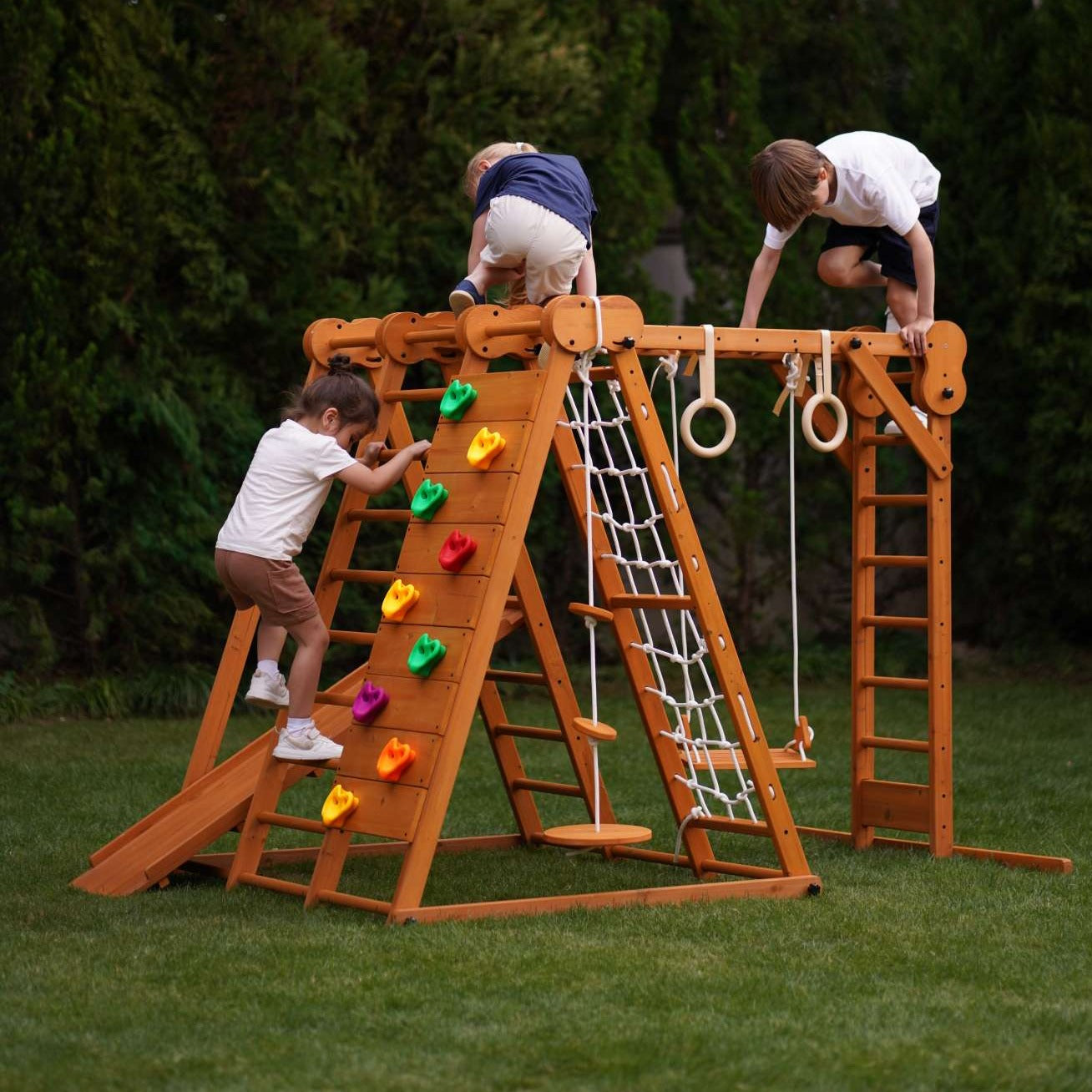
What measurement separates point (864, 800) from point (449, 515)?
202 centimetres

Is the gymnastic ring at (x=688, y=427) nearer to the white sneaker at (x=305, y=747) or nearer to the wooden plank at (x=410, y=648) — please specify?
the wooden plank at (x=410, y=648)

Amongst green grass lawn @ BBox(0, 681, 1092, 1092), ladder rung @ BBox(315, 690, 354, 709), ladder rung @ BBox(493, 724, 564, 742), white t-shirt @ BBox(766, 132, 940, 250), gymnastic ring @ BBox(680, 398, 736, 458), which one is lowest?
green grass lawn @ BBox(0, 681, 1092, 1092)

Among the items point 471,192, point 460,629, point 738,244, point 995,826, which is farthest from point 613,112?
point 460,629

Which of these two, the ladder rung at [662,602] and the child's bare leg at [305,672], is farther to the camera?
the child's bare leg at [305,672]

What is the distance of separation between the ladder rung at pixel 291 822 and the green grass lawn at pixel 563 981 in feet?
0.71

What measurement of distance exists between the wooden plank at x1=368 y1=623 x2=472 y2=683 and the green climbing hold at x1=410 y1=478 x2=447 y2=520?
0.33 metres

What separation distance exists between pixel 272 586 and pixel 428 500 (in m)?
0.62

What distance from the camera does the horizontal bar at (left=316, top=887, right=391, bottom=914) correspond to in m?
4.73

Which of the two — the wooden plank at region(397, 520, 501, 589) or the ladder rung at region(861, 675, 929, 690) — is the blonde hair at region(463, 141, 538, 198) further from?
the ladder rung at region(861, 675, 929, 690)

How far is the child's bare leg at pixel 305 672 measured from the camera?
17.3 ft

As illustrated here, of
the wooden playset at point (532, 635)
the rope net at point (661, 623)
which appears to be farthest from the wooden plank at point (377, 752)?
the rope net at point (661, 623)

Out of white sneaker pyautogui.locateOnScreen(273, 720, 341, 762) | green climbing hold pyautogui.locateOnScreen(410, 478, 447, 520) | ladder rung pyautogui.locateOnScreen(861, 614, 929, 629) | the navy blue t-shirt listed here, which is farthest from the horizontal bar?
the navy blue t-shirt

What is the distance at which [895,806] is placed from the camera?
6.07 m

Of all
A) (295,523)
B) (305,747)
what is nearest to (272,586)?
(295,523)
